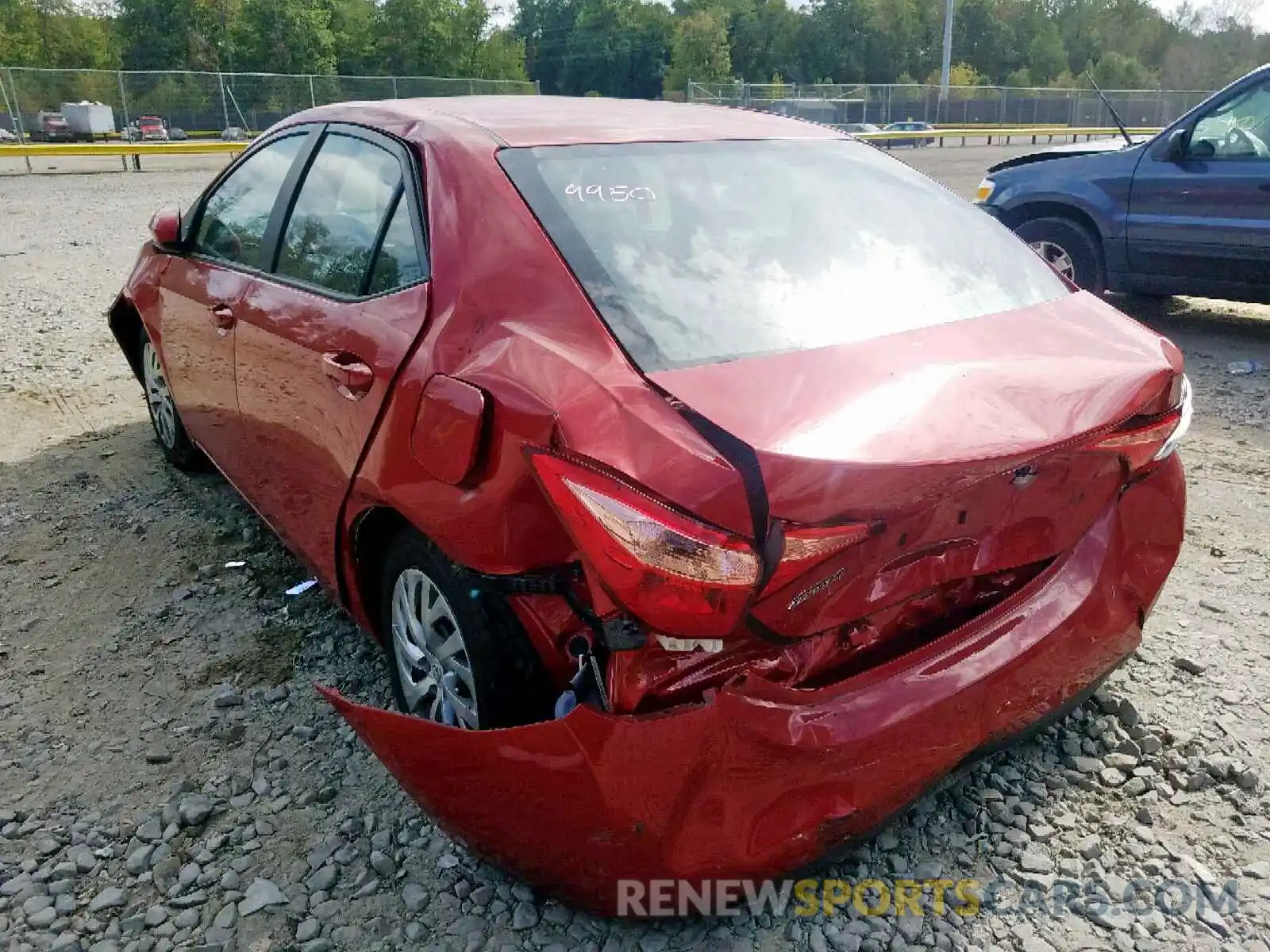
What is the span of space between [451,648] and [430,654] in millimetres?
134

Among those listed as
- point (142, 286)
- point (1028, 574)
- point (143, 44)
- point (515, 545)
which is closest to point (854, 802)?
point (1028, 574)

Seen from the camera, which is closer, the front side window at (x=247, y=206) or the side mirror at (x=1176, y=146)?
the front side window at (x=247, y=206)

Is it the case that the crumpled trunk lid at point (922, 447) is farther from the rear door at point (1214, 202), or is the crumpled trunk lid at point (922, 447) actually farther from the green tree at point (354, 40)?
the green tree at point (354, 40)

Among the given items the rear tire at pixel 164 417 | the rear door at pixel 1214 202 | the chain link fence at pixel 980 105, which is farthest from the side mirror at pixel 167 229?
the chain link fence at pixel 980 105

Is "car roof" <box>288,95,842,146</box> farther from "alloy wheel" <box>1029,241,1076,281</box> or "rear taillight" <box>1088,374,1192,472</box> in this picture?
"alloy wheel" <box>1029,241,1076,281</box>

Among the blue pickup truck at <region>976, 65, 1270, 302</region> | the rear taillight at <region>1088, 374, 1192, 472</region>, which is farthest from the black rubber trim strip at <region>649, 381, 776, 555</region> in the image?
the blue pickup truck at <region>976, 65, 1270, 302</region>

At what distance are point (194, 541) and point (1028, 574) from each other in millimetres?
3246

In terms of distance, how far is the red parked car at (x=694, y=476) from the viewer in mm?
1786

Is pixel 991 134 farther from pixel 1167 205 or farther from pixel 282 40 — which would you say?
pixel 282 40

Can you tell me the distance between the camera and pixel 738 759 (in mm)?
1784

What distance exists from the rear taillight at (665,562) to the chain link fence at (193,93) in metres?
28.6

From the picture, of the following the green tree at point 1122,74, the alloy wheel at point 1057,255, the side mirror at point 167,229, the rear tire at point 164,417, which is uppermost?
the green tree at point 1122,74

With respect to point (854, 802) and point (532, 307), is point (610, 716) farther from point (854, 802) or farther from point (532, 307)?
point (532, 307)

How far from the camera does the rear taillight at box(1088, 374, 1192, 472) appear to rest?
214 centimetres
